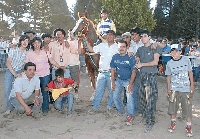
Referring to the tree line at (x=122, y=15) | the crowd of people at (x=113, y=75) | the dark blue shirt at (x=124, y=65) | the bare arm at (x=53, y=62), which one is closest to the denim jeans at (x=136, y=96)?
the crowd of people at (x=113, y=75)

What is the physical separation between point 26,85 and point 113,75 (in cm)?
178

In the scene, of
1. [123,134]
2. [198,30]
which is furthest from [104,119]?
[198,30]

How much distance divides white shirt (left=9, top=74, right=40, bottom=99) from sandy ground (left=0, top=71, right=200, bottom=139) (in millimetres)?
583

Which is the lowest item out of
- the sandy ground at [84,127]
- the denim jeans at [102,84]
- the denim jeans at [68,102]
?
the sandy ground at [84,127]

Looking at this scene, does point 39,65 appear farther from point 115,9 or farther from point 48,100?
point 115,9

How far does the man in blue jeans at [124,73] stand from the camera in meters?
5.36

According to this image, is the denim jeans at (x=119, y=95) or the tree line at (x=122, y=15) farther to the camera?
the tree line at (x=122, y=15)

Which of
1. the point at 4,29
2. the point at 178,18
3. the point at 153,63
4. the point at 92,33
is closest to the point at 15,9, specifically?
the point at 4,29

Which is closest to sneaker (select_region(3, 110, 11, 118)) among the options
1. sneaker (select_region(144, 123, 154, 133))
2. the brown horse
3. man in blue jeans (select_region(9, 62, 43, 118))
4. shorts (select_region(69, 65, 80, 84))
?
man in blue jeans (select_region(9, 62, 43, 118))

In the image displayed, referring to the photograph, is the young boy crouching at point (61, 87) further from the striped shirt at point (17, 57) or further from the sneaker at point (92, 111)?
the striped shirt at point (17, 57)

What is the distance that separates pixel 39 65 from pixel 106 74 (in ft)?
4.68

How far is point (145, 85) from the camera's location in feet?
16.7

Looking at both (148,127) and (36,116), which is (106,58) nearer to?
(148,127)

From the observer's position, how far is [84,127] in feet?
17.2
